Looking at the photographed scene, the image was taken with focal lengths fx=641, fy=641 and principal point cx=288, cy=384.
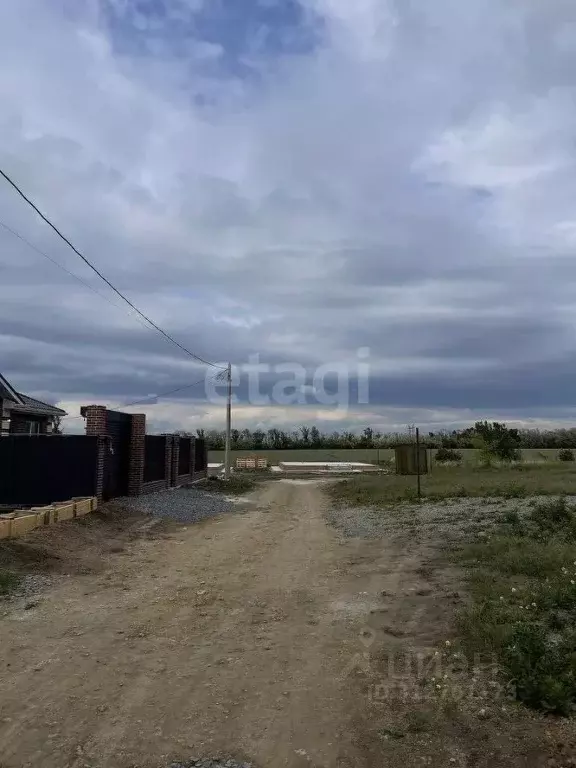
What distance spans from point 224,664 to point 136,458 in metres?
14.2

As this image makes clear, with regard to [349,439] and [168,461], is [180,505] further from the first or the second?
[349,439]

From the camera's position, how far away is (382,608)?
729 cm

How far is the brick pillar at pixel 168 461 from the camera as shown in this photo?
23.1 metres

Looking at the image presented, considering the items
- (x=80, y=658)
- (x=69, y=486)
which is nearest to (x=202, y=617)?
(x=80, y=658)

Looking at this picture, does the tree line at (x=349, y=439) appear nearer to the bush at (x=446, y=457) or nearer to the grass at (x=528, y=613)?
the bush at (x=446, y=457)

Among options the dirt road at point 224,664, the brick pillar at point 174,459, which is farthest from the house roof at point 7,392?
the dirt road at point 224,664

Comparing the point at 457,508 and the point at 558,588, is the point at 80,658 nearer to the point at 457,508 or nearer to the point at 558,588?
the point at 558,588

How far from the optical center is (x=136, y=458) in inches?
754

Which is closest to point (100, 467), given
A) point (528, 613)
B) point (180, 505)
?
point (180, 505)

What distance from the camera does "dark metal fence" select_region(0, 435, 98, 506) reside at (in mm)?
15453

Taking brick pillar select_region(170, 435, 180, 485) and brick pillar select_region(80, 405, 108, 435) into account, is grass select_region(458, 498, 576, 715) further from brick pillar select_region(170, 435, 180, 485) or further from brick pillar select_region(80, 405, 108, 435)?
brick pillar select_region(170, 435, 180, 485)

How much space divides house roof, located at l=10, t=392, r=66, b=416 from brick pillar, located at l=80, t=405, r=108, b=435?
22.2 ft

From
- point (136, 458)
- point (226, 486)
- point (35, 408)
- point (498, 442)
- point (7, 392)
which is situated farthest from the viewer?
point (498, 442)

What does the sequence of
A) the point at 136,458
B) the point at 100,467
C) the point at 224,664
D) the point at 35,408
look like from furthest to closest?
the point at 35,408 < the point at 136,458 < the point at 100,467 < the point at 224,664
